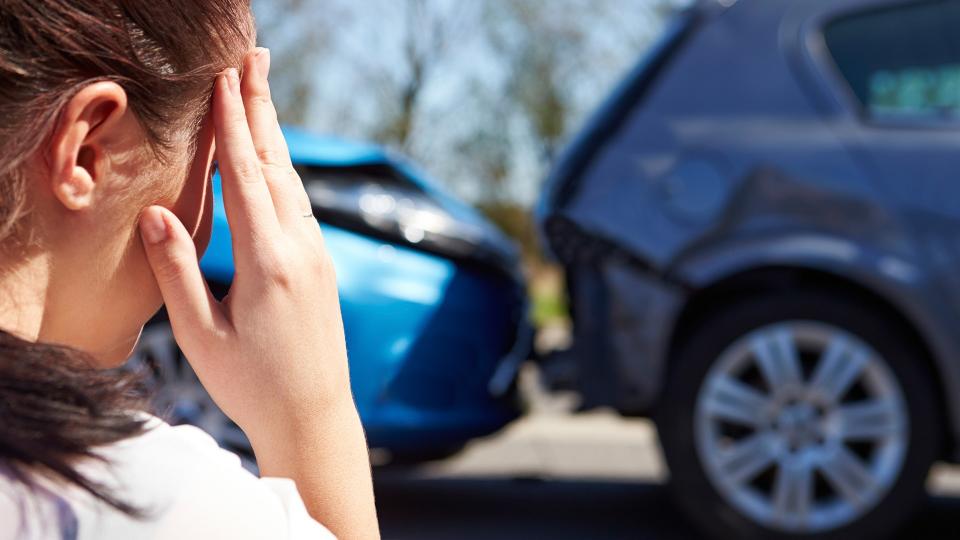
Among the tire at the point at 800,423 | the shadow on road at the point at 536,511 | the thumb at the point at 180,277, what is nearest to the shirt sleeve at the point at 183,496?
the thumb at the point at 180,277

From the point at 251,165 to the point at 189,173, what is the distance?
0.14 feet

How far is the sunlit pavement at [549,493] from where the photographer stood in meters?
3.75

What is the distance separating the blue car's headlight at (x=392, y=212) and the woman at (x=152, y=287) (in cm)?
261

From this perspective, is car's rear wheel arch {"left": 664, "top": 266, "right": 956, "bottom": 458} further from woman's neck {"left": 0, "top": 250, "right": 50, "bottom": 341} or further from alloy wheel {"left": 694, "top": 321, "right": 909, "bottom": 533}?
woman's neck {"left": 0, "top": 250, "right": 50, "bottom": 341}

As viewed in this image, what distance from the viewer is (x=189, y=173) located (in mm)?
823

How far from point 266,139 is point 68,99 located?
18 cm

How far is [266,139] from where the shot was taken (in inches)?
33.6

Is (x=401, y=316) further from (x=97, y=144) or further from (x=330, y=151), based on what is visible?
(x=97, y=144)

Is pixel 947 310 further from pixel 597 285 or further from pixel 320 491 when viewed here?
pixel 320 491

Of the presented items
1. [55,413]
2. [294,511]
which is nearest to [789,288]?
[294,511]

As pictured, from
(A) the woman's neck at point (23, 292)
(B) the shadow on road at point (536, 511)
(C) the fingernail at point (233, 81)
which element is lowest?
(B) the shadow on road at point (536, 511)

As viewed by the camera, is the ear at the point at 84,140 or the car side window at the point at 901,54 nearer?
the ear at the point at 84,140

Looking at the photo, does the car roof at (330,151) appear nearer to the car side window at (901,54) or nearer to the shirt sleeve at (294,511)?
the car side window at (901,54)

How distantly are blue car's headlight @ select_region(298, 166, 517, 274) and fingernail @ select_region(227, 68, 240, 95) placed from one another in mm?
2594
